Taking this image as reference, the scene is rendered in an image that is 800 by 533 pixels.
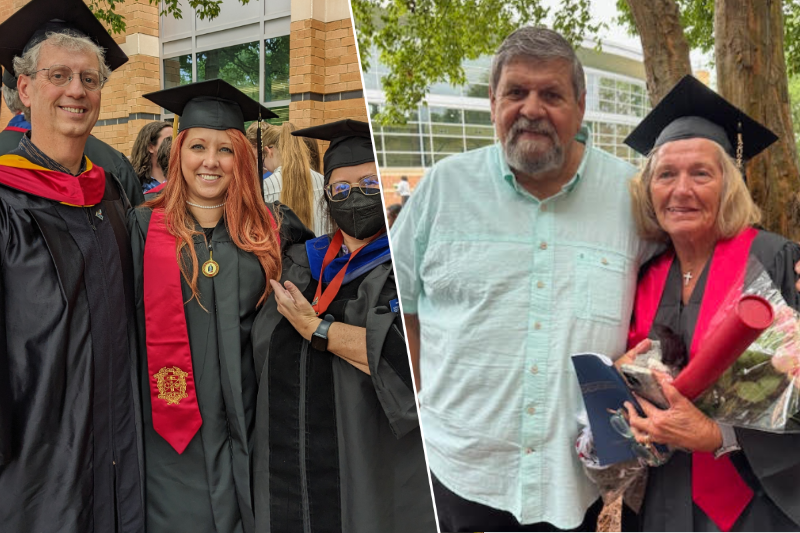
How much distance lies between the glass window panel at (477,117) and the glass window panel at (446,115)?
1 centimetres

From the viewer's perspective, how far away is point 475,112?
1194 mm

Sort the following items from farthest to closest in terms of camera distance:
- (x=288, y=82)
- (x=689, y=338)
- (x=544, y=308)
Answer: (x=288, y=82) < (x=544, y=308) < (x=689, y=338)

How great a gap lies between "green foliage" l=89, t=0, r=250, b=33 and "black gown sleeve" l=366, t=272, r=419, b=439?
1184mm

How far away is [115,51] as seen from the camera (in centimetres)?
166

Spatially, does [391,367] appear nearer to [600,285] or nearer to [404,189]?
[404,189]

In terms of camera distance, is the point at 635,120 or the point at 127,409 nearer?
the point at 635,120

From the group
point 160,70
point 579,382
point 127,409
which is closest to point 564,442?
point 579,382

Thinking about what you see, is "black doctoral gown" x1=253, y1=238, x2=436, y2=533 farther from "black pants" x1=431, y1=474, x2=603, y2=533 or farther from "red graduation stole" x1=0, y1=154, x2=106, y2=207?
"red graduation stole" x1=0, y1=154, x2=106, y2=207

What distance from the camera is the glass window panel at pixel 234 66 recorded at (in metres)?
1.95

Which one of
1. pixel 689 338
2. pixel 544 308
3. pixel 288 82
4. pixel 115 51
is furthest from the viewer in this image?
pixel 288 82

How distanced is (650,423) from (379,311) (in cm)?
67

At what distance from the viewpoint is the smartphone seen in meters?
1.09

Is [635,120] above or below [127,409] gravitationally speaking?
above

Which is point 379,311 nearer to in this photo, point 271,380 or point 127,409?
point 271,380
